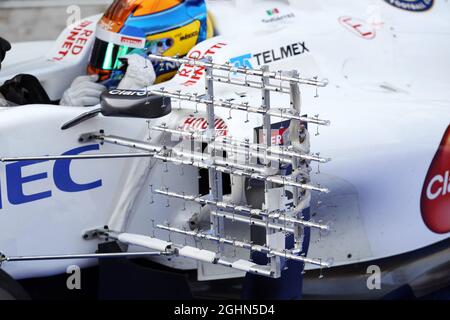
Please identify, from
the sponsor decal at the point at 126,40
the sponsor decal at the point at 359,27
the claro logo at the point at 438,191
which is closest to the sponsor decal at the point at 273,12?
the sponsor decal at the point at 359,27

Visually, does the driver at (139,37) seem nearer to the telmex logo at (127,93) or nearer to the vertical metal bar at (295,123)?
the telmex logo at (127,93)

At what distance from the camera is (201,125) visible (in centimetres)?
378

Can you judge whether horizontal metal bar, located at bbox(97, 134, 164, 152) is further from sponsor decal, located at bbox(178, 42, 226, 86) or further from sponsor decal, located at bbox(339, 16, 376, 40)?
sponsor decal, located at bbox(339, 16, 376, 40)

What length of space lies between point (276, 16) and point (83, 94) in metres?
0.90

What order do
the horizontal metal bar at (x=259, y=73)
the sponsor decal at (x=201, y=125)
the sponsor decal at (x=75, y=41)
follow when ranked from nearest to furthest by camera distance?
1. the horizontal metal bar at (x=259, y=73)
2. the sponsor decal at (x=201, y=125)
3. the sponsor decal at (x=75, y=41)

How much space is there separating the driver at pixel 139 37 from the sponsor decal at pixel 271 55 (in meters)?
0.28

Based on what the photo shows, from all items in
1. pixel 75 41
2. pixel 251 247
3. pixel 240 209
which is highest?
pixel 75 41

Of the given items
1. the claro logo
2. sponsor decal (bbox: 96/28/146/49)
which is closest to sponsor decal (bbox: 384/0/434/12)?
the claro logo

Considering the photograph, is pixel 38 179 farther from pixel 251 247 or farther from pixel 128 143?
pixel 251 247

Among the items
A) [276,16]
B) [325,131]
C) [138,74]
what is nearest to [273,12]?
[276,16]

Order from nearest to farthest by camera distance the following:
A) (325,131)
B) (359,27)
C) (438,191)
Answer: (325,131) < (438,191) < (359,27)

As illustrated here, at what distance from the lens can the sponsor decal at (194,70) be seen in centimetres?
411

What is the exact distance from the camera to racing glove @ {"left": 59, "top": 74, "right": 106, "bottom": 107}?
4137mm
